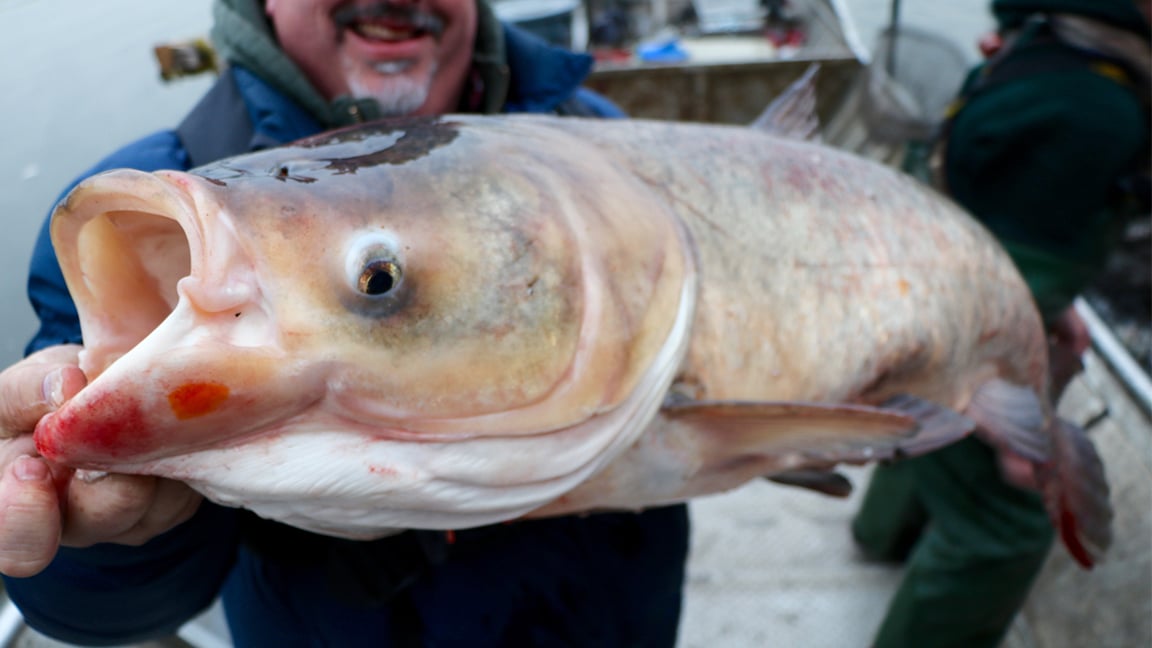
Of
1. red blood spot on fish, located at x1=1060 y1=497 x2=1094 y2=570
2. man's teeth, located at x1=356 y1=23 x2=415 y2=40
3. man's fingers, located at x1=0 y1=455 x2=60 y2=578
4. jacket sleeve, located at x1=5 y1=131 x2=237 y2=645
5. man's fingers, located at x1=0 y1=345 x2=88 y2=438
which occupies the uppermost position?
man's teeth, located at x1=356 y1=23 x2=415 y2=40

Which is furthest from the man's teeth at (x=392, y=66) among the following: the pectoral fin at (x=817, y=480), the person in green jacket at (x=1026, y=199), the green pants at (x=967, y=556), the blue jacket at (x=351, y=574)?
the green pants at (x=967, y=556)

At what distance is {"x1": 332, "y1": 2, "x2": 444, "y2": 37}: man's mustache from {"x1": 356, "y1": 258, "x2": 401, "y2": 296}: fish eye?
79 centimetres

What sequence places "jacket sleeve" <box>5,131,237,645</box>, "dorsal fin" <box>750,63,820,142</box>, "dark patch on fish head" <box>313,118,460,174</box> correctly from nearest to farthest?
"dark patch on fish head" <box>313,118,460,174</box>
"jacket sleeve" <box>5,131,237,645</box>
"dorsal fin" <box>750,63,820,142</box>

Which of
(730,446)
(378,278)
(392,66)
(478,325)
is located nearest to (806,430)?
(730,446)

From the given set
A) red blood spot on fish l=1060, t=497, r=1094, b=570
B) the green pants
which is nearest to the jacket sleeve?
red blood spot on fish l=1060, t=497, r=1094, b=570

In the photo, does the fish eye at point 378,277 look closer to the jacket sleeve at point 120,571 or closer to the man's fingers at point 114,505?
the man's fingers at point 114,505

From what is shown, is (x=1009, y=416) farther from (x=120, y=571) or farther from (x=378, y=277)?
(x=120, y=571)

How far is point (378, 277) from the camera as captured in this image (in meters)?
0.88

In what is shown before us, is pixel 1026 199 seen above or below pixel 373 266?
below

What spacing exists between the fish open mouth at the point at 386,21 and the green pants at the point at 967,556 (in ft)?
6.71

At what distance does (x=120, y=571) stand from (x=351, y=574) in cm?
35

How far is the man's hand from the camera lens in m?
0.85

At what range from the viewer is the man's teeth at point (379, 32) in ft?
4.96

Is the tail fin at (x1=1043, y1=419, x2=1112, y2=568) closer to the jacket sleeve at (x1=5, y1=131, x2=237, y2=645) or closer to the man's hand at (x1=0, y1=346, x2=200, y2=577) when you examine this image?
the jacket sleeve at (x1=5, y1=131, x2=237, y2=645)
